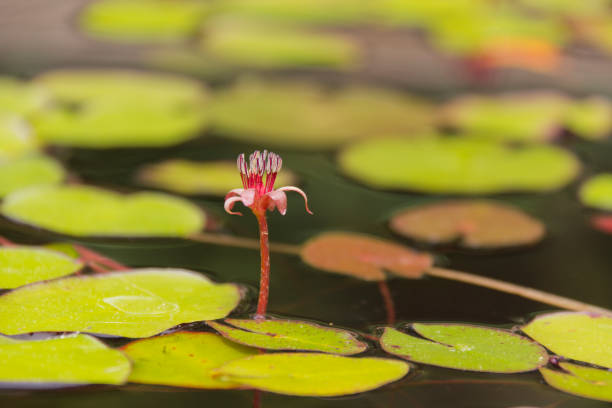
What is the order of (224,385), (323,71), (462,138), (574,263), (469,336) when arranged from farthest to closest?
(323,71), (462,138), (574,263), (469,336), (224,385)

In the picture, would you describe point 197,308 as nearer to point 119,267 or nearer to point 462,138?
point 119,267

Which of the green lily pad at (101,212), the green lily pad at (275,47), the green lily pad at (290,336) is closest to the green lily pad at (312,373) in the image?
the green lily pad at (290,336)

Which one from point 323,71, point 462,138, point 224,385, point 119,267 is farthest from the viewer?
point 323,71

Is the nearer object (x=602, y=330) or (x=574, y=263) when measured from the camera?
(x=602, y=330)

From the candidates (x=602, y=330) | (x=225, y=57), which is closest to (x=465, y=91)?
(x=225, y=57)

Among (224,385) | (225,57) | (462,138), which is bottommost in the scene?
(224,385)

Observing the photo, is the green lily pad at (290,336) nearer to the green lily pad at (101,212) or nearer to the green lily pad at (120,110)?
the green lily pad at (101,212)

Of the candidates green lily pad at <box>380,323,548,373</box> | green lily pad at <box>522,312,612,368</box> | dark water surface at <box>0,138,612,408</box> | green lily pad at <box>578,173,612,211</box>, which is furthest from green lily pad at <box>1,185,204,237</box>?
green lily pad at <box>578,173,612,211</box>
